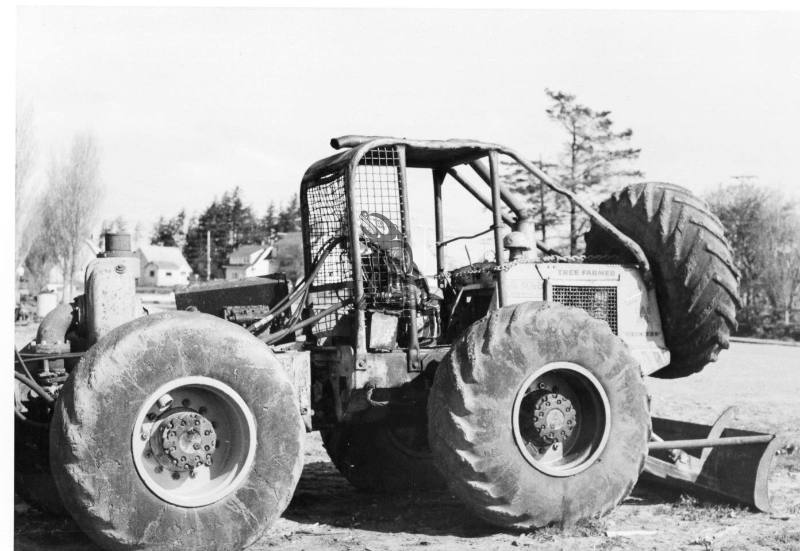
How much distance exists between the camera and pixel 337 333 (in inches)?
289

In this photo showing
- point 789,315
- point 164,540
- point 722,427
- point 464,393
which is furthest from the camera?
point 789,315

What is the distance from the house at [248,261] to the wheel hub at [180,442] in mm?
78926

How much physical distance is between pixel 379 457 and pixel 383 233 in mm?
2171

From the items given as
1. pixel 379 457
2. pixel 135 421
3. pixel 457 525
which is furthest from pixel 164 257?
pixel 135 421

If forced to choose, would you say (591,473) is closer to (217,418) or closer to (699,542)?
(699,542)

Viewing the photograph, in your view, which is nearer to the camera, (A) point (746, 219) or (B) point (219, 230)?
(A) point (746, 219)

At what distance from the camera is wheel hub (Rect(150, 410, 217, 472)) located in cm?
563

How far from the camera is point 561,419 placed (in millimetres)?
6633

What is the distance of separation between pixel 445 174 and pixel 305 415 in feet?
9.19

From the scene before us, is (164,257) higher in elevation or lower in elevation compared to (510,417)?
higher

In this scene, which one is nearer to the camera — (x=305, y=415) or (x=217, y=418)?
(x=217, y=418)

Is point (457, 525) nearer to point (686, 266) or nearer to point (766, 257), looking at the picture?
point (686, 266)

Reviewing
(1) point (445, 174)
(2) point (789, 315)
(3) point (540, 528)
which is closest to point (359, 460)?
(3) point (540, 528)

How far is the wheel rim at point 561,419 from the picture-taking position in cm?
655
